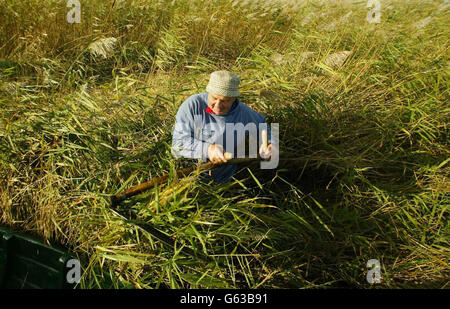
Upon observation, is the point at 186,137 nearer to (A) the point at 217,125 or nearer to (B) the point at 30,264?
(A) the point at 217,125

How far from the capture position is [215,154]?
1.65 m

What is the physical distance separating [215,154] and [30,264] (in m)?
1.17

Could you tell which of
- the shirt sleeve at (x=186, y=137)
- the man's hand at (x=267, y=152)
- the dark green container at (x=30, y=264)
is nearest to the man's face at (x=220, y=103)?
the shirt sleeve at (x=186, y=137)

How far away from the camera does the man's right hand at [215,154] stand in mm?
1646

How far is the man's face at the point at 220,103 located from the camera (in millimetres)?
1694

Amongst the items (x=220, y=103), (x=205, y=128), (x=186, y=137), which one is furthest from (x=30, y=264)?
(x=220, y=103)

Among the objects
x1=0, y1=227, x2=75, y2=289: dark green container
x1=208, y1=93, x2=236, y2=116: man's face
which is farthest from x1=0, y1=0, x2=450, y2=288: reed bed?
x1=208, y1=93, x2=236, y2=116: man's face

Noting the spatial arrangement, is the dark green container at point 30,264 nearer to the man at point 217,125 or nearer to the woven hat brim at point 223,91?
the man at point 217,125

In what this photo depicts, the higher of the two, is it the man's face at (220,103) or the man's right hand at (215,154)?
the man's face at (220,103)

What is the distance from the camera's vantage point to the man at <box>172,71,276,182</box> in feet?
5.40

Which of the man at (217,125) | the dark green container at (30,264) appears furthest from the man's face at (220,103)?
the dark green container at (30,264)

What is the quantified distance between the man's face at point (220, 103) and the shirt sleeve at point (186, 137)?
0.40 feet

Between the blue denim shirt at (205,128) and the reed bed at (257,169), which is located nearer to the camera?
the reed bed at (257,169)
